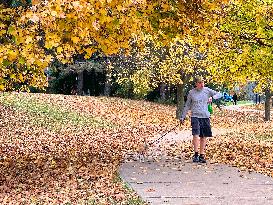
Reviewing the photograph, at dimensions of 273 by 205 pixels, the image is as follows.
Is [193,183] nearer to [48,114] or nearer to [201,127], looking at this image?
[201,127]

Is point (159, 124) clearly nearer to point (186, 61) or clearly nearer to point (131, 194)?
point (186, 61)

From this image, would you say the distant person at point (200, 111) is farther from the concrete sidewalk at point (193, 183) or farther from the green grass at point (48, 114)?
the green grass at point (48, 114)

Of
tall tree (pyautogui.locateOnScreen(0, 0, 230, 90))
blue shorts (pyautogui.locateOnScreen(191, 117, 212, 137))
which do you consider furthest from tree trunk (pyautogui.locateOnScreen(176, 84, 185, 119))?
blue shorts (pyautogui.locateOnScreen(191, 117, 212, 137))

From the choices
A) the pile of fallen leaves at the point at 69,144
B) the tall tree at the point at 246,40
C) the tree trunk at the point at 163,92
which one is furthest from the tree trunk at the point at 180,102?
the tall tree at the point at 246,40

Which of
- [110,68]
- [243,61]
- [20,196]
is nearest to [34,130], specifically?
[243,61]

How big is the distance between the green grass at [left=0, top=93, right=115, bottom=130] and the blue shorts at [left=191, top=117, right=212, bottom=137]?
10.0 m

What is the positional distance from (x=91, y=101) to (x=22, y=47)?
900 inches

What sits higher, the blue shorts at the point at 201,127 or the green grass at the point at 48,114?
the blue shorts at the point at 201,127

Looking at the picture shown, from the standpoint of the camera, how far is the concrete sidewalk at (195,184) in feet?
25.2

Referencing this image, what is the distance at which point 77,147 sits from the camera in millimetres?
15414

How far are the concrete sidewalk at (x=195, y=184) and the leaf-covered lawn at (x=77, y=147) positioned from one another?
35 cm

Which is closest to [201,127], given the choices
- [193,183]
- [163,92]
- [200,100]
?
[200,100]

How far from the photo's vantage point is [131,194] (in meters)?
8.07

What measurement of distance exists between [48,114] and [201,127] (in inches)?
532
